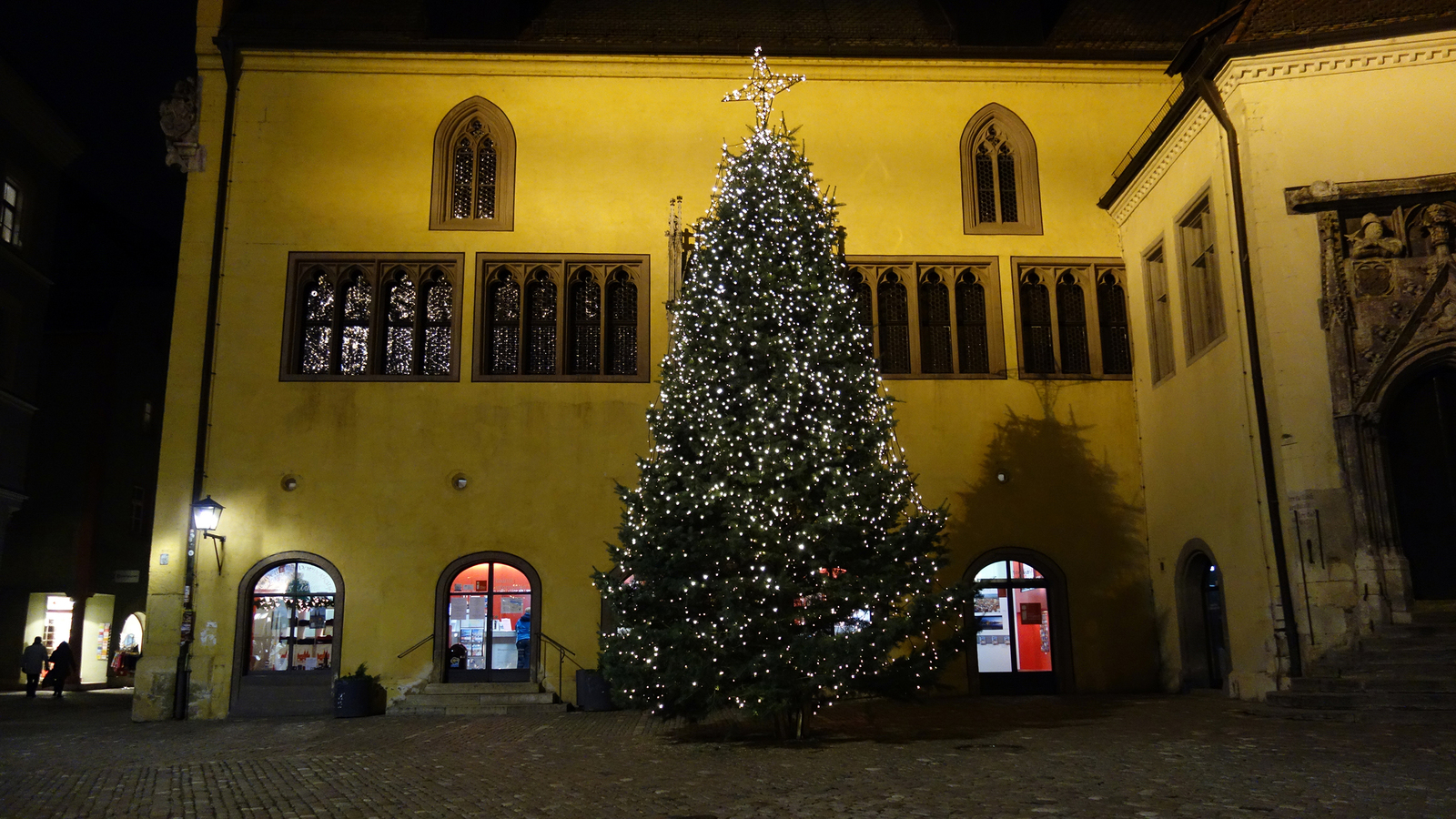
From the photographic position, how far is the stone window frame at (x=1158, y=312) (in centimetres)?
1866

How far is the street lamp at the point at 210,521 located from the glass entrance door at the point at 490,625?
3.75 metres

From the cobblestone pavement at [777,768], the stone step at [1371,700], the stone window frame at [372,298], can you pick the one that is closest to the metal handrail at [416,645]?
the cobblestone pavement at [777,768]

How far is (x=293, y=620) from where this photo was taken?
19.0 meters

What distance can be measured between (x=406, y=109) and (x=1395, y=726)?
1750 centimetres

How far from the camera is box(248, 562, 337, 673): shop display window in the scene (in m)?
18.9

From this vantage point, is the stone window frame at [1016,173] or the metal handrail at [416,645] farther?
the stone window frame at [1016,173]

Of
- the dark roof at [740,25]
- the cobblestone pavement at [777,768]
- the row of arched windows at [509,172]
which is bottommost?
the cobblestone pavement at [777,768]

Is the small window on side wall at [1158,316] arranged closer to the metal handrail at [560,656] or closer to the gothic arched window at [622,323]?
the gothic arched window at [622,323]

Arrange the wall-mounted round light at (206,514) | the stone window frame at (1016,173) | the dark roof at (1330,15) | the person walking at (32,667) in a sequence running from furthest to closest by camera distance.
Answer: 1. the person walking at (32,667)
2. the stone window frame at (1016,173)
3. the wall-mounted round light at (206,514)
4. the dark roof at (1330,15)

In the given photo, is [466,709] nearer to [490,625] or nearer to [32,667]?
[490,625]

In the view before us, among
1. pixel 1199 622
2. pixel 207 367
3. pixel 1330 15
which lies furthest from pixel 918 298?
pixel 207 367

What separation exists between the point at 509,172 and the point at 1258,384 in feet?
41.1

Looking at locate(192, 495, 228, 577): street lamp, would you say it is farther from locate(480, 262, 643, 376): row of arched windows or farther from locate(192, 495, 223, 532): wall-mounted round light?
locate(480, 262, 643, 376): row of arched windows

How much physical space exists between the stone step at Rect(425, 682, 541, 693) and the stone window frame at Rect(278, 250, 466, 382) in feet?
16.4
